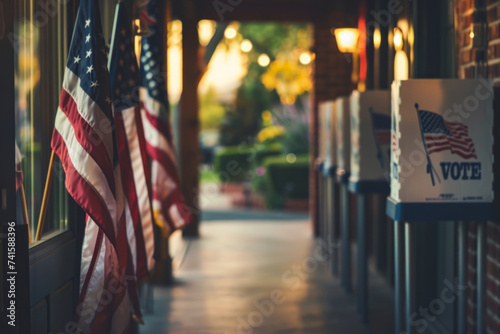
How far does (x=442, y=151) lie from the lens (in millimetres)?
3078

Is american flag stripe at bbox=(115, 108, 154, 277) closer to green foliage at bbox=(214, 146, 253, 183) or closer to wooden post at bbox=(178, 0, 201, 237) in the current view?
wooden post at bbox=(178, 0, 201, 237)

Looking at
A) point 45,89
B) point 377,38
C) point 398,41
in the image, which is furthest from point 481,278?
point 377,38

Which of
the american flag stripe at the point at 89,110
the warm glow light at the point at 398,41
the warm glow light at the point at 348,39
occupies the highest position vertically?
the warm glow light at the point at 348,39

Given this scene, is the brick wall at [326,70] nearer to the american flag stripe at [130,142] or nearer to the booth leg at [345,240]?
the booth leg at [345,240]

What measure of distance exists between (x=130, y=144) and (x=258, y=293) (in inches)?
87.1

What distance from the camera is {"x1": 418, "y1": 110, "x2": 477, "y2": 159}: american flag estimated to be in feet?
10.1

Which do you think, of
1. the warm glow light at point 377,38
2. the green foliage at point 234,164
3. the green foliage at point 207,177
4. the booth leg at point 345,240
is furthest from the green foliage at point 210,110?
the booth leg at point 345,240

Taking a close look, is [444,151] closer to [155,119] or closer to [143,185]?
[143,185]

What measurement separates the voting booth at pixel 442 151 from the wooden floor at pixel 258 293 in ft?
5.29

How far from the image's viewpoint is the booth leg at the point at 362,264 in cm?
468

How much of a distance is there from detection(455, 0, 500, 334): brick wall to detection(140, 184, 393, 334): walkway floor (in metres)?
0.93

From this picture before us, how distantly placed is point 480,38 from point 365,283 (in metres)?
1.99

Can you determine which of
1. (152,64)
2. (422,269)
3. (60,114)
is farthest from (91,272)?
(422,269)

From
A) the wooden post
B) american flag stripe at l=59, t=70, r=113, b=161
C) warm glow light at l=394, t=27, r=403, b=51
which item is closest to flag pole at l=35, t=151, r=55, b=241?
american flag stripe at l=59, t=70, r=113, b=161
